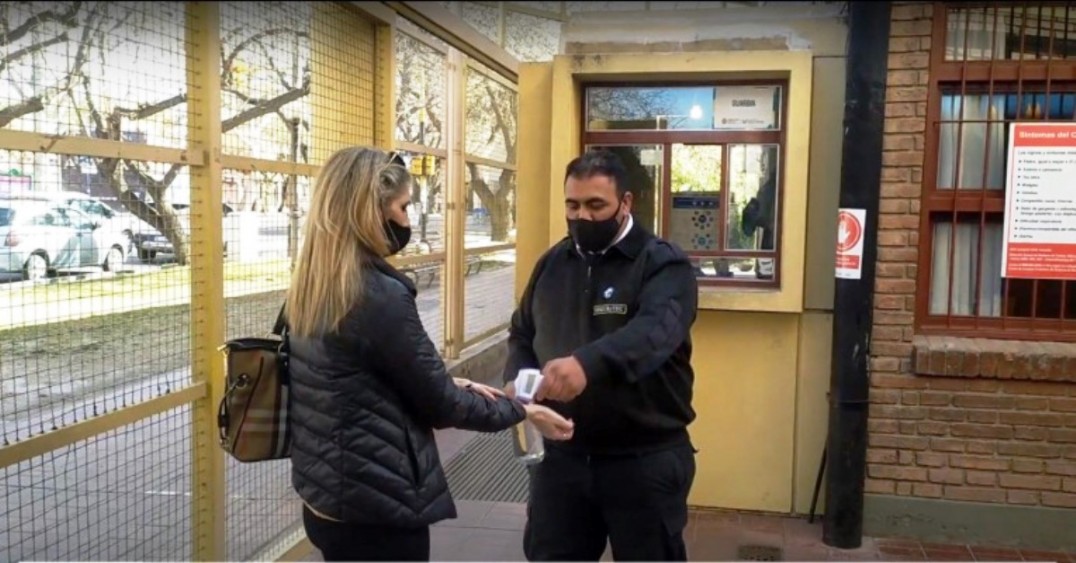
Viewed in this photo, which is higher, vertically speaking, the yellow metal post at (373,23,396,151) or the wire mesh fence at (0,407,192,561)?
the yellow metal post at (373,23,396,151)

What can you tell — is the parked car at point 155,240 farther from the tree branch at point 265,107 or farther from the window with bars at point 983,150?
the window with bars at point 983,150

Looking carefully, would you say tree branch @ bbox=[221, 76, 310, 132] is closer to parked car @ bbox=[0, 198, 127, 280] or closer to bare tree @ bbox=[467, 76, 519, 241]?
parked car @ bbox=[0, 198, 127, 280]

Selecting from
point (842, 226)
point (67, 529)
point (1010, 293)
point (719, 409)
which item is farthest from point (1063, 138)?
point (67, 529)

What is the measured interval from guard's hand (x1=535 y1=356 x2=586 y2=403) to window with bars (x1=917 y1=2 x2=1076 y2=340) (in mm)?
2819

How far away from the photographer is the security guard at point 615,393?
114 inches

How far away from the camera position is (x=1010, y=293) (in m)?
4.83

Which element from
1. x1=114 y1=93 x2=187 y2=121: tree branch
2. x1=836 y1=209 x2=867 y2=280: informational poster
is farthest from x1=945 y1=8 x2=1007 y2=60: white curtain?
x1=114 y1=93 x2=187 y2=121: tree branch

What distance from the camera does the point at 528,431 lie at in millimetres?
3164

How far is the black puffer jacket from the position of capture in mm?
2406

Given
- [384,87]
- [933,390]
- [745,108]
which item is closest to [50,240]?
[384,87]

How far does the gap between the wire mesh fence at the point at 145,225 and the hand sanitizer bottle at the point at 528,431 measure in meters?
1.35

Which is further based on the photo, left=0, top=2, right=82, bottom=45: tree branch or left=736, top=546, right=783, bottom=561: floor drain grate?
left=736, top=546, right=783, bottom=561: floor drain grate

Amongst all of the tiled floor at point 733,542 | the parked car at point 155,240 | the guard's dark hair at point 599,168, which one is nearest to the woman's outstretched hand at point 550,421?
the guard's dark hair at point 599,168

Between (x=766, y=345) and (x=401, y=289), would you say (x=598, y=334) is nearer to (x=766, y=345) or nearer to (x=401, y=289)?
(x=401, y=289)
